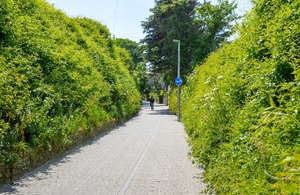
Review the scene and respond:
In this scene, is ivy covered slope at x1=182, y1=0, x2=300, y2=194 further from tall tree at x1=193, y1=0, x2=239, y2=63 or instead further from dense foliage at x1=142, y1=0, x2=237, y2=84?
tall tree at x1=193, y1=0, x2=239, y2=63

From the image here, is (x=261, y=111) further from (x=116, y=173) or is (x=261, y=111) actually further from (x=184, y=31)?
(x=184, y=31)

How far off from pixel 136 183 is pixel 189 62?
25.6m

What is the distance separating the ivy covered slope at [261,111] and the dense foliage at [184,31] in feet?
63.5

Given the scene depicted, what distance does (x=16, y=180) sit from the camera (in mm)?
7043

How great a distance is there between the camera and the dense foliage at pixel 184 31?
2692 centimetres

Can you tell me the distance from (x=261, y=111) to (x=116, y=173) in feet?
17.1

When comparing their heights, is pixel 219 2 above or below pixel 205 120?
above

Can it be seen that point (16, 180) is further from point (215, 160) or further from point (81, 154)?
point (215, 160)

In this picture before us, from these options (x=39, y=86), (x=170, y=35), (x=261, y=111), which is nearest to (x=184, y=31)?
(x=170, y=35)

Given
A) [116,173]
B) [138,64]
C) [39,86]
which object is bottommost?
[116,173]

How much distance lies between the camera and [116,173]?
7992 mm

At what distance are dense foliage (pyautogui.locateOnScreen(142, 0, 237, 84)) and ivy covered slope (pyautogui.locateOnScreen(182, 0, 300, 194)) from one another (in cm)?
1937

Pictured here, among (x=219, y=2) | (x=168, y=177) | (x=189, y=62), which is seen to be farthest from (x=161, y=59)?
(x=168, y=177)

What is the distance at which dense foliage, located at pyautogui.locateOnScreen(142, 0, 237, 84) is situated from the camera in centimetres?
2692
